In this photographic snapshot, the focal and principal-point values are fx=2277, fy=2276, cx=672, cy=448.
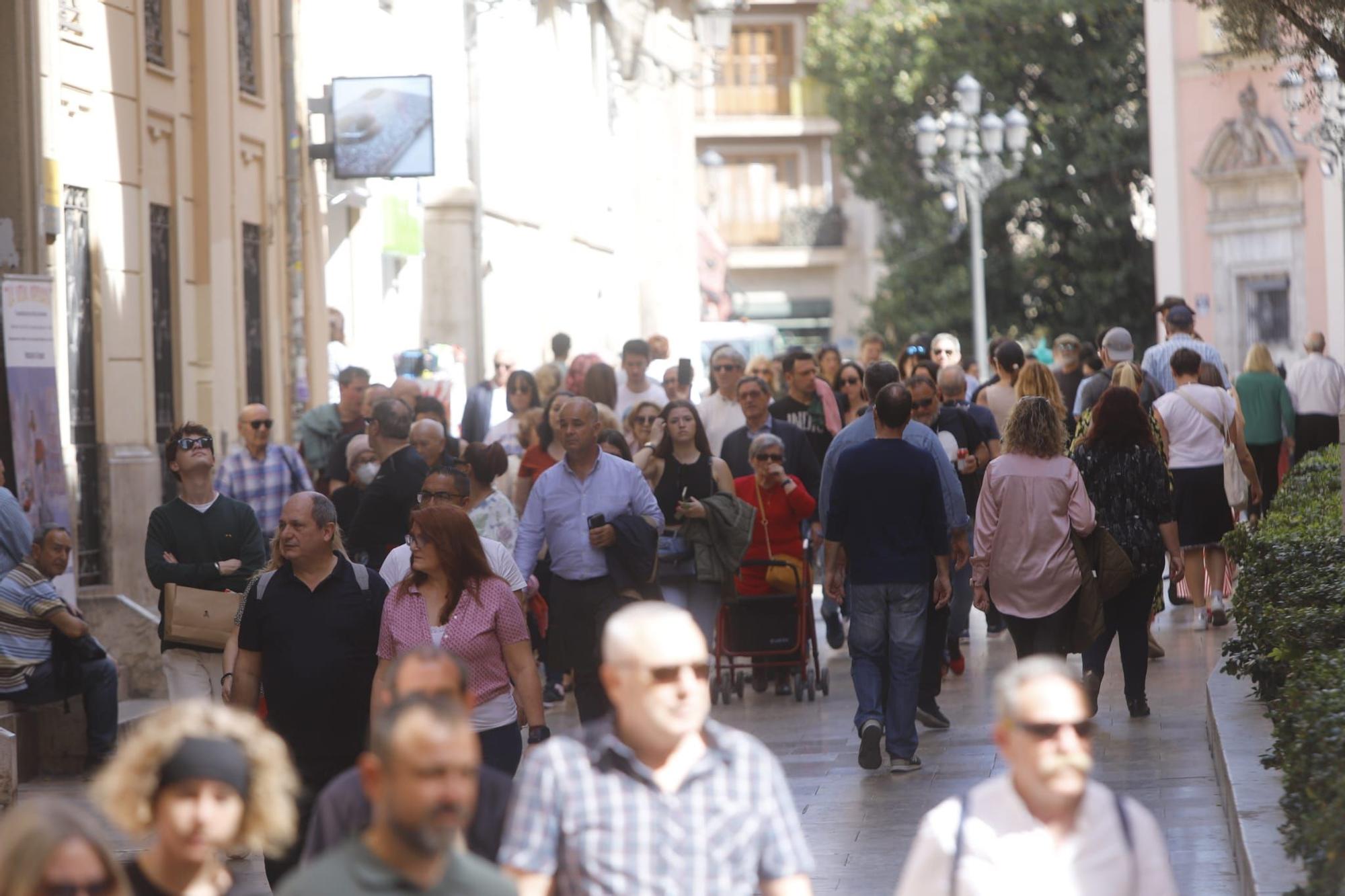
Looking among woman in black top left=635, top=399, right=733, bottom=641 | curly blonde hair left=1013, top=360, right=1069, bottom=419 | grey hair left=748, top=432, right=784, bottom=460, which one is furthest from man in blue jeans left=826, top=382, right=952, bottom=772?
curly blonde hair left=1013, top=360, right=1069, bottom=419

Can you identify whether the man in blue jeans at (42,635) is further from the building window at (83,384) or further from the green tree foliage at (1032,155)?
the green tree foliage at (1032,155)

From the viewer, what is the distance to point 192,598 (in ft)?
34.1

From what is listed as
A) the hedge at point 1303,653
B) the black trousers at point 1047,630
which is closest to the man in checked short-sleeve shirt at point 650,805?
the hedge at point 1303,653

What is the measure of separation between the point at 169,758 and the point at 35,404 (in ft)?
29.2

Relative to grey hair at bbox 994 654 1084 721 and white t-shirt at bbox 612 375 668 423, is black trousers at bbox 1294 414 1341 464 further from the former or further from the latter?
grey hair at bbox 994 654 1084 721

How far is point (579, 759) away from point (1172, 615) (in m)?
12.7

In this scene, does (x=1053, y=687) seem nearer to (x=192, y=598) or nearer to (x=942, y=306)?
(x=192, y=598)

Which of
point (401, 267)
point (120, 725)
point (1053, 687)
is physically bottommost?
point (120, 725)

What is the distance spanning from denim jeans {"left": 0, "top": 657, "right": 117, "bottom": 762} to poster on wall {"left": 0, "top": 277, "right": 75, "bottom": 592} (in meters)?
0.98

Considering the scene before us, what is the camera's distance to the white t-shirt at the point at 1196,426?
15281mm

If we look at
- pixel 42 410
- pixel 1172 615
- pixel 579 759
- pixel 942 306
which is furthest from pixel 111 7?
pixel 942 306

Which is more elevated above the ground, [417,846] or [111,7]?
[111,7]

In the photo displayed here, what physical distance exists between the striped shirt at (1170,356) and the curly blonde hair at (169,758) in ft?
38.8

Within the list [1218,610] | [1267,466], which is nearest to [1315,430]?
[1267,466]
